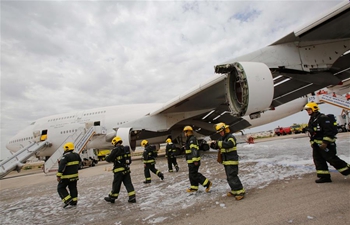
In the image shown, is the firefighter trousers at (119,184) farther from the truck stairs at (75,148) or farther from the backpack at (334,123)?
the truck stairs at (75,148)

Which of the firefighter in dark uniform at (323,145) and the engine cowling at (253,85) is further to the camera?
the engine cowling at (253,85)

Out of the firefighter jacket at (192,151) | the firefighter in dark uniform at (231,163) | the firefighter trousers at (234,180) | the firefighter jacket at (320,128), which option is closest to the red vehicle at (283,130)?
the firefighter jacket at (320,128)

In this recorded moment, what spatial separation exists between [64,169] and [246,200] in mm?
3867

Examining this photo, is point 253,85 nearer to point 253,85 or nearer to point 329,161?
point 253,85

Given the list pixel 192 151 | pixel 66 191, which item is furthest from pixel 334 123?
pixel 66 191

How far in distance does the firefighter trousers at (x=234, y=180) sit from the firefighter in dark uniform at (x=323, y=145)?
165 centimetres

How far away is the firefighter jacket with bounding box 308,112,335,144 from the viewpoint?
14.2 ft

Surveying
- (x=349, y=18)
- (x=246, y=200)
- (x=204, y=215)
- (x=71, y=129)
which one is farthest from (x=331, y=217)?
(x=71, y=129)

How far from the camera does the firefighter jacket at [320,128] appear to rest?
433cm

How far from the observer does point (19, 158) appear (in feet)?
45.8

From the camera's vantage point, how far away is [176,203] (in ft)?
13.7

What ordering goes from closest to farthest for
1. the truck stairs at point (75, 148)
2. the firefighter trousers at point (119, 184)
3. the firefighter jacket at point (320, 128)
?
the firefighter jacket at point (320, 128)
the firefighter trousers at point (119, 184)
the truck stairs at point (75, 148)

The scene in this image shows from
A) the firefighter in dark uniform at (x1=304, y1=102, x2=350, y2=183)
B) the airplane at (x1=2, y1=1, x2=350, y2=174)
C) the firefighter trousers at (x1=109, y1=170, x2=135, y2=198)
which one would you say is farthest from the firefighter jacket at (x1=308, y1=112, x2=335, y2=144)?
the firefighter trousers at (x1=109, y1=170, x2=135, y2=198)

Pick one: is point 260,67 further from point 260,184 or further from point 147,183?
point 147,183
